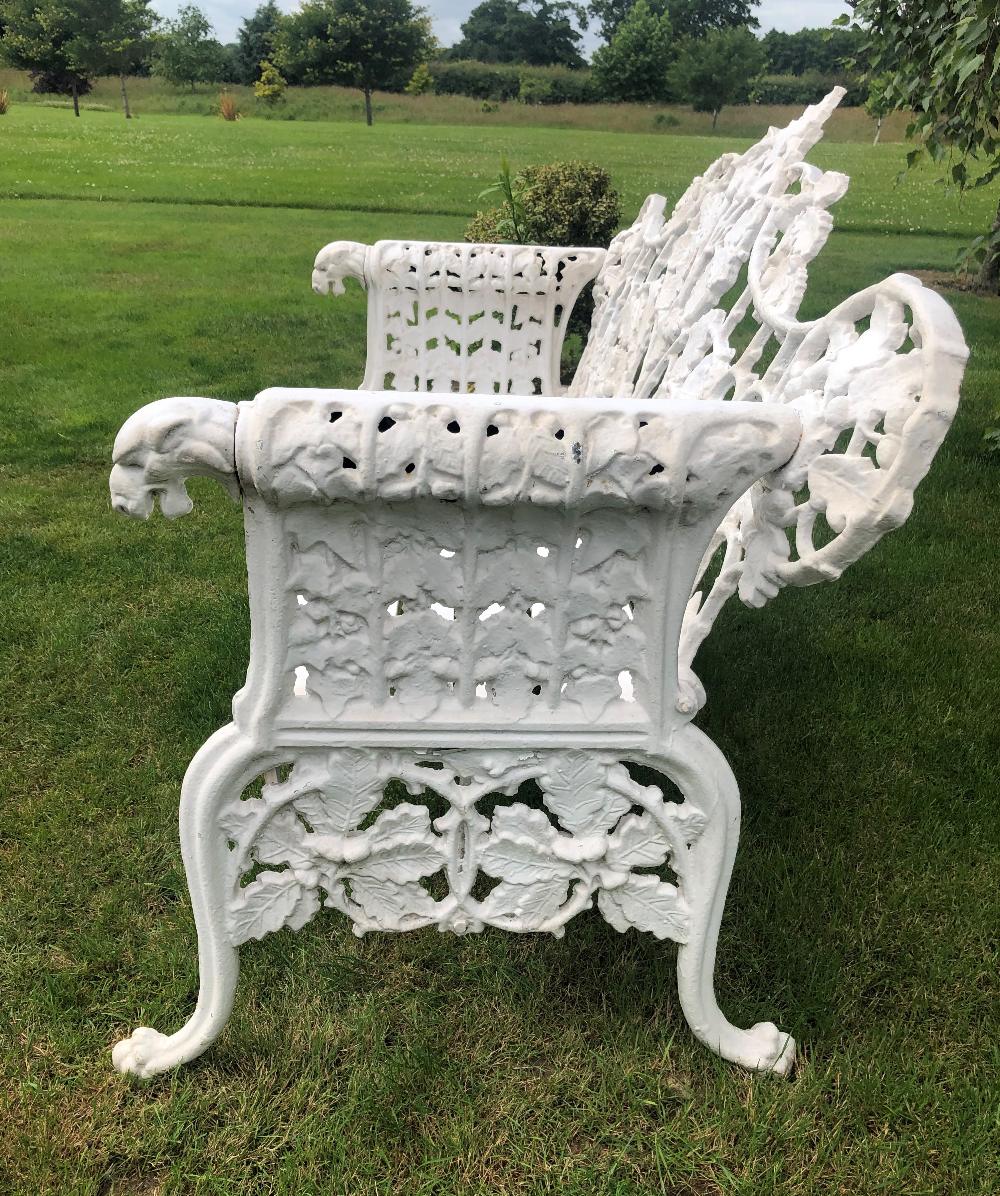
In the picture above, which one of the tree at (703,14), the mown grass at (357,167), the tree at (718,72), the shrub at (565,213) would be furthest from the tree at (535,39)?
the shrub at (565,213)

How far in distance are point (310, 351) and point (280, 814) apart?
17.8ft

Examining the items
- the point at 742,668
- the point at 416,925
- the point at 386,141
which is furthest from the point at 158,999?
the point at 386,141

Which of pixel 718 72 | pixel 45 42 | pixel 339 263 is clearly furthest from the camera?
pixel 718 72

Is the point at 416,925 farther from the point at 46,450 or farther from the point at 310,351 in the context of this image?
the point at 310,351

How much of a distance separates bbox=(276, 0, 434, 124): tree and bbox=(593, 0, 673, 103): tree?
8.74 metres

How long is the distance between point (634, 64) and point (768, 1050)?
153 ft

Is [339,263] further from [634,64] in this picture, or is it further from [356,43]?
[634,64]

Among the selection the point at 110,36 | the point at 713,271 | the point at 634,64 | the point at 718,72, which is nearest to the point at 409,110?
the point at 110,36

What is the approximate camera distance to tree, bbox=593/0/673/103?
131 feet

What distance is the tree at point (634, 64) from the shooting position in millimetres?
39906

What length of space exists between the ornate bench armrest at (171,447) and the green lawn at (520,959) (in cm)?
108

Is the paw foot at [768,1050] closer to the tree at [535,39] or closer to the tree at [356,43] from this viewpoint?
the tree at [356,43]

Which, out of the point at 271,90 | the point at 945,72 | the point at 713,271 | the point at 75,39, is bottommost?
the point at 713,271

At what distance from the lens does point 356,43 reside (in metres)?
34.3
